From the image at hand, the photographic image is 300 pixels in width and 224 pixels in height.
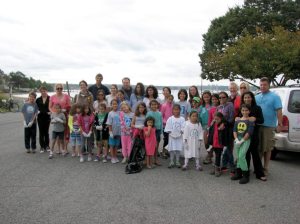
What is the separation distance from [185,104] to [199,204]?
3.51 m

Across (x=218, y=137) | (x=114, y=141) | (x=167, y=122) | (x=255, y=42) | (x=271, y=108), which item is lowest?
(x=114, y=141)

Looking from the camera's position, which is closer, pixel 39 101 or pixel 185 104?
pixel 185 104

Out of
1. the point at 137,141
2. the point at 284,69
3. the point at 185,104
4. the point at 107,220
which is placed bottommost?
the point at 107,220

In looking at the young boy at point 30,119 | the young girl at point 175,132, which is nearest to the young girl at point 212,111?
the young girl at point 175,132

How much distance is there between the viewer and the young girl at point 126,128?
299 inches

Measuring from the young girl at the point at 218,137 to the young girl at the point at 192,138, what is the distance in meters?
0.34

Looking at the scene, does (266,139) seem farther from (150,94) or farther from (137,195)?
(150,94)

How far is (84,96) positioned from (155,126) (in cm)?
206

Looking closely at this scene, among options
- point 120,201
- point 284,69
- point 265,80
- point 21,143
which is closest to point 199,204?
point 120,201

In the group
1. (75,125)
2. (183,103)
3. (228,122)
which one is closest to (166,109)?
(183,103)

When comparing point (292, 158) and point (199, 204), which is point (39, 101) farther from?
point (292, 158)

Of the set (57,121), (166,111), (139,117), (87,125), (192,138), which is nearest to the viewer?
(192,138)

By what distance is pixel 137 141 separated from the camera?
723 centimetres

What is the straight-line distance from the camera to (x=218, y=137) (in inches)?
264
